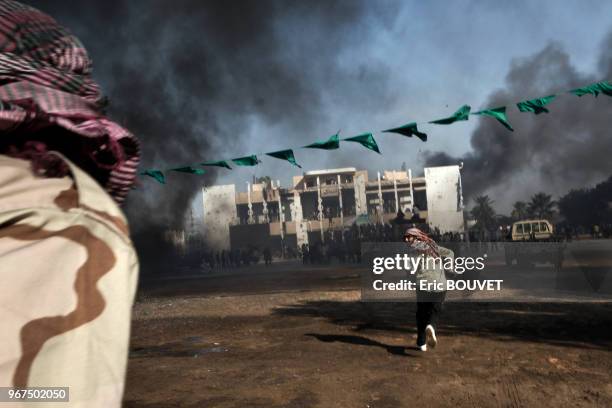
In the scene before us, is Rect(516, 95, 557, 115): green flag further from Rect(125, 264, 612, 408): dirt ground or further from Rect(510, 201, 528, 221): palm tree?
Rect(510, 201, 528, 221): palm tree

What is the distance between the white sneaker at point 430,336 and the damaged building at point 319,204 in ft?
122

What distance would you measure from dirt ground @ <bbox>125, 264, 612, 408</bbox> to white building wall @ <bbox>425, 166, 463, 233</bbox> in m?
38.2

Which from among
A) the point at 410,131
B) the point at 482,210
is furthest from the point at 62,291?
the point at 482,210

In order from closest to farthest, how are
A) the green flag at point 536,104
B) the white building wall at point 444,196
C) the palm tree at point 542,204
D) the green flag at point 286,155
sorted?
the green flag at point 536,104 < the green flag at point 286,155 < the white building wall at point 444,196 < the palm tree at point 542,204

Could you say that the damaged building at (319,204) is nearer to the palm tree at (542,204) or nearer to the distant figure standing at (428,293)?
the palm tree at (542,204)

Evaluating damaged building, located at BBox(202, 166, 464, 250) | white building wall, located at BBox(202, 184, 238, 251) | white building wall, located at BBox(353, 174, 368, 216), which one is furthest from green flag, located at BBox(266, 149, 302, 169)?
white building wall, located at BBox(353, 174, 368, 216)

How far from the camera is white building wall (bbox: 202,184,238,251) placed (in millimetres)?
45375

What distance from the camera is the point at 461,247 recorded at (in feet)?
68.4

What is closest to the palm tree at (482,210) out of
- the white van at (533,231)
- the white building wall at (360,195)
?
the white building wall at (360,195)

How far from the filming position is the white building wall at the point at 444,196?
46.8 metres

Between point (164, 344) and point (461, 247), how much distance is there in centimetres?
1597

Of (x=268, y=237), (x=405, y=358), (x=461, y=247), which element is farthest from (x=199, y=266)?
(x=405, y=358)

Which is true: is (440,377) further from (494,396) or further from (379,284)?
(379,284)

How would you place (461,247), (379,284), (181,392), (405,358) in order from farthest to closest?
(461,247) → (379,284) → (405,358) → (181,392)
